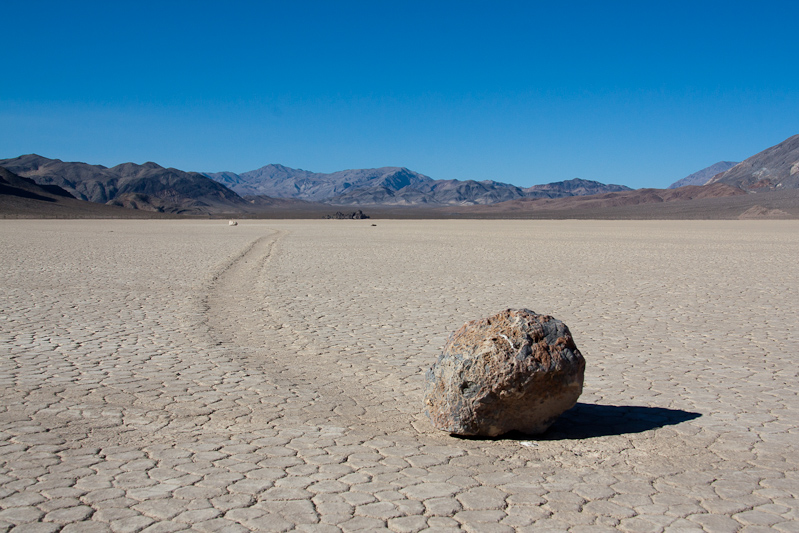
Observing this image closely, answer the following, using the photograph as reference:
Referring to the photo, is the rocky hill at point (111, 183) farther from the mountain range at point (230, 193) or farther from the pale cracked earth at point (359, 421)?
the pale cracked earth at point (359, 421)

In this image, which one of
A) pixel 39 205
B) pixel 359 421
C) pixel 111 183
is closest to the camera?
pixel 359 421

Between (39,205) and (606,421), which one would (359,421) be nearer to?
(606,421)

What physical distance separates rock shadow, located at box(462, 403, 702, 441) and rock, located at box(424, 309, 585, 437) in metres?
0.19

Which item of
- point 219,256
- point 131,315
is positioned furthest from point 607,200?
point 131,315

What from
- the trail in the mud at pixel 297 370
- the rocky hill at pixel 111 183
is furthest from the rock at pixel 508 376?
the rocky hill at pixel 111 183

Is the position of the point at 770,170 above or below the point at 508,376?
above

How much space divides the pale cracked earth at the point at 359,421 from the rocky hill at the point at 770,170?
123 m

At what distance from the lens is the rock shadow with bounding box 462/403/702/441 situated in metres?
4.14

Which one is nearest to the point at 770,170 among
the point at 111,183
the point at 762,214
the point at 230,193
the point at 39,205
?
the point at 762,214

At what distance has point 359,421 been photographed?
4.39m

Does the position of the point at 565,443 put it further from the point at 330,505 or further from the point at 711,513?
the point at 330,505

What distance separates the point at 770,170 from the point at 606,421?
499 ft

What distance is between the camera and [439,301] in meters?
9.62

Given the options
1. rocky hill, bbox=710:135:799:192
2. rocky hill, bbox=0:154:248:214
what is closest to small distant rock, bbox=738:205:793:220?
rocky hill, bbox=710:135:799:192
